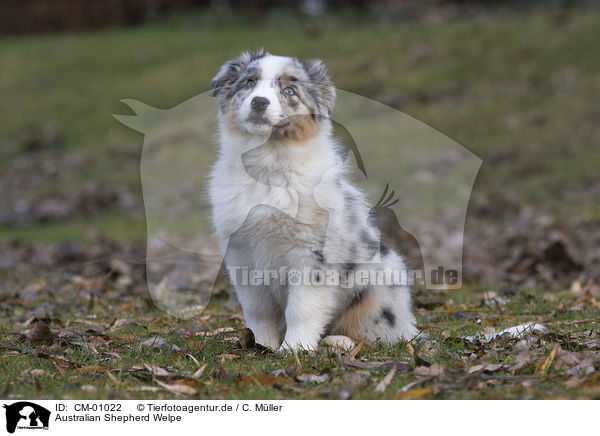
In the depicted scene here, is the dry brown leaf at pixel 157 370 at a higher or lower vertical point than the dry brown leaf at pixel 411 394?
lower

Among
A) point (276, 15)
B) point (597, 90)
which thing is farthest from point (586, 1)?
point (276, 15)

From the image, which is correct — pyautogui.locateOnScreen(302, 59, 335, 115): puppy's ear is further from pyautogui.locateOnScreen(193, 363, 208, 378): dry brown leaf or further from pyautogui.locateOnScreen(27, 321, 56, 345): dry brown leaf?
pyautogui.locateOnScreen(27, 321, 56, 345): dry brown leaf

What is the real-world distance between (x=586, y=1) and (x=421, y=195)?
502 inches

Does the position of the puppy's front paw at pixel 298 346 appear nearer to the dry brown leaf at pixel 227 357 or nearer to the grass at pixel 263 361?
the grass at pixel 263 361

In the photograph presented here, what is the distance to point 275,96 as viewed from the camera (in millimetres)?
4473

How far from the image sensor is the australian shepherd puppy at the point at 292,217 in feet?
14.1

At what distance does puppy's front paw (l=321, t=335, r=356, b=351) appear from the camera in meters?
4.40

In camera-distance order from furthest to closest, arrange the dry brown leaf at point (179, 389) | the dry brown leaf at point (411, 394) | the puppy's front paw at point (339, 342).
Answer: the puppy's front paw at point (339, 342), the dry brown leaf at point (179, 389), the dry brown leaf at point (411, 394)

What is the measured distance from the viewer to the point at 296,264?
430 cm

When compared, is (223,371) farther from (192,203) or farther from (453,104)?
(453,104)

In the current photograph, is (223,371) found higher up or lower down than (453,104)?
lower down

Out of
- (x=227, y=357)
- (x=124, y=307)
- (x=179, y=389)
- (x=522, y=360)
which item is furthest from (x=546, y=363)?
(x=124, y=307)
